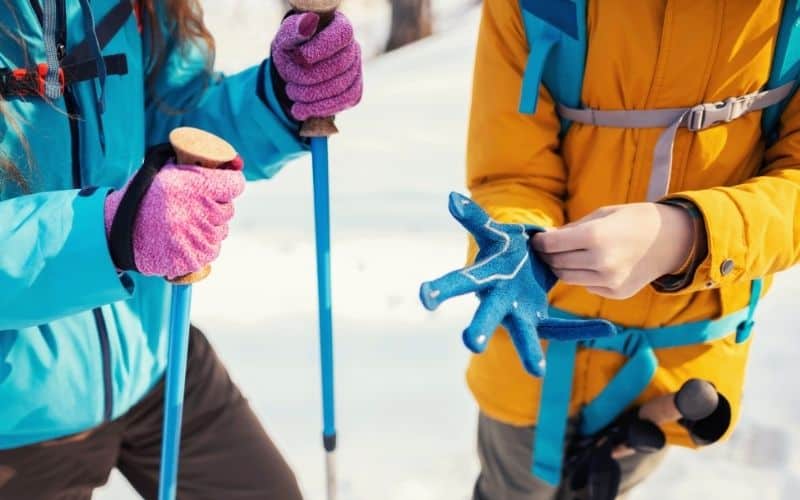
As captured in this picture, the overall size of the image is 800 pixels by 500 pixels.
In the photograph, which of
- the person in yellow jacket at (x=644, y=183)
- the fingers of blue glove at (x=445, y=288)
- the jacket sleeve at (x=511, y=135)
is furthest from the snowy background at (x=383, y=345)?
the fingers of blue glove at (x=445, y=288)

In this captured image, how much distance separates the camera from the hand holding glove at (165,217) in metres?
1.10

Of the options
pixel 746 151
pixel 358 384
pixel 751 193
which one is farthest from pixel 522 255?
pixel 358 384

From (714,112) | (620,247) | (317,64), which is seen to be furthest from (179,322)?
(714,112)

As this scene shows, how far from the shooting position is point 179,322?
140 cm

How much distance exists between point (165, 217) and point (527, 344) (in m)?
0.54

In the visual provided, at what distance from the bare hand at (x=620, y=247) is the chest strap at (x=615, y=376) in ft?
1.14

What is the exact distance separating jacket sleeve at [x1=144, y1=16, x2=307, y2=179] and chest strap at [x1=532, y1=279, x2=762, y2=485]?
681mm

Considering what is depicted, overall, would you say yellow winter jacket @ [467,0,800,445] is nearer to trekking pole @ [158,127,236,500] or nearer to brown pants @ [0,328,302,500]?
trekking pole @ [158,127,236,500]

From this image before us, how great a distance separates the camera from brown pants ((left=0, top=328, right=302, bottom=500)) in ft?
5.20

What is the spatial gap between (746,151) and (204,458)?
1.27 meters

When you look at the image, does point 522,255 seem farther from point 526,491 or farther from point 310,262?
point 310,262

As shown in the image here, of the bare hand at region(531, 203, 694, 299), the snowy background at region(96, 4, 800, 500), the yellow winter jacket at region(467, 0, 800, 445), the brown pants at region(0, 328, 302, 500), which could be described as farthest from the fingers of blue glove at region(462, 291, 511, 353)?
the snowy background at region(96, 4, 800, 500)

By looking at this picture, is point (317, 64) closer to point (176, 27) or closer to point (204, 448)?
point (176, 27)

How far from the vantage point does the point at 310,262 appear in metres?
3.79
